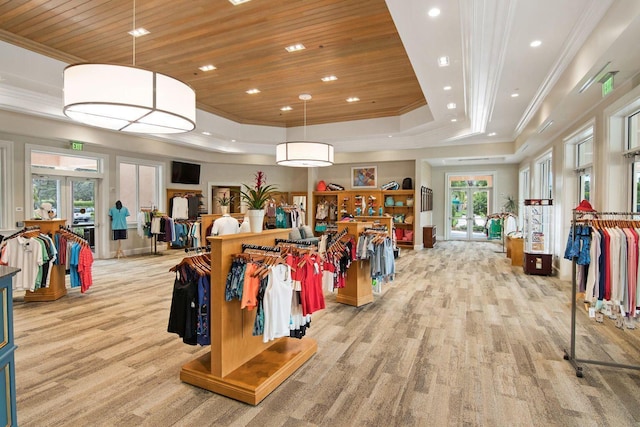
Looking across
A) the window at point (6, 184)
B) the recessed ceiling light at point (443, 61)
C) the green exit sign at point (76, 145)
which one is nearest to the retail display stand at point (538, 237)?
the recessed ceiling light at point (443, 61)

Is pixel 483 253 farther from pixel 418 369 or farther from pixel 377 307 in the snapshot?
pixel 418 369

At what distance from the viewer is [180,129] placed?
364cm

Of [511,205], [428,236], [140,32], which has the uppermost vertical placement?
[140,32]

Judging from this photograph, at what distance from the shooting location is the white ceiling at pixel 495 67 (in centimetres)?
329

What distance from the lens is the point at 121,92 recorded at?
9.19 ft

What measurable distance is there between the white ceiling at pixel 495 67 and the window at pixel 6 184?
1.04m

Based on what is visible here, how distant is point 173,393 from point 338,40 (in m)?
4.88

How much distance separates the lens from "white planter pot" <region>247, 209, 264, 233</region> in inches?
122

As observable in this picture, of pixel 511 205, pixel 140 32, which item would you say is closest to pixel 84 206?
pixel 140 32

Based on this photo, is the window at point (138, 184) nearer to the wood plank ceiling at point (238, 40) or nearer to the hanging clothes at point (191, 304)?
the wood plank ceiling at point (238, 40)

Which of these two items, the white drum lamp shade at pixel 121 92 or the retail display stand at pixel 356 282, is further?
the retail display stand at pixel 356 282

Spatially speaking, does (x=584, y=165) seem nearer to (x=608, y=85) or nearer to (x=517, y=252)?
(x=608, y=85)

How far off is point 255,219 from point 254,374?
1264 mm

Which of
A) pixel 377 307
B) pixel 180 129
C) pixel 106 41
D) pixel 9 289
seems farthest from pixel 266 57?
pixel 9 289
